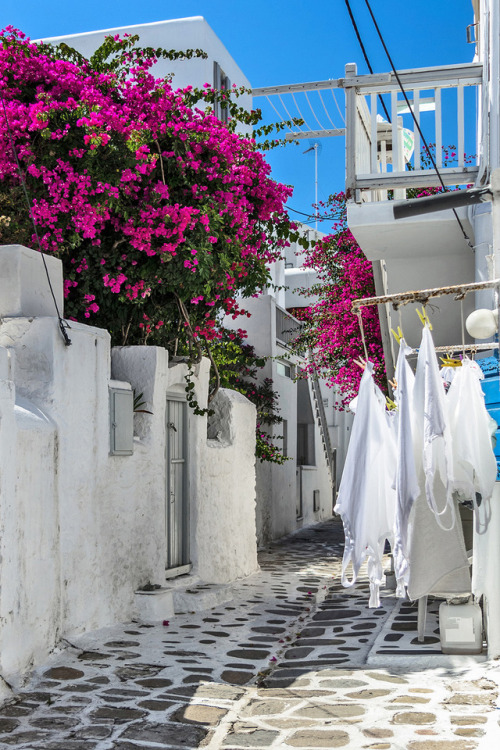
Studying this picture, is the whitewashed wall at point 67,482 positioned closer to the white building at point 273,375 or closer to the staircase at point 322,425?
the white building at point 273,375

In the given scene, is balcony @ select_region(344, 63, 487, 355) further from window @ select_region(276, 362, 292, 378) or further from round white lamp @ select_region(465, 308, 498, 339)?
window @ select_region(276, 362, 292, 378)

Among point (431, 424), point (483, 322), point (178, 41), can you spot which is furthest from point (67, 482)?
point (178, 41)

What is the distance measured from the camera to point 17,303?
24.5 feet

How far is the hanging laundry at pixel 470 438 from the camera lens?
579 cm

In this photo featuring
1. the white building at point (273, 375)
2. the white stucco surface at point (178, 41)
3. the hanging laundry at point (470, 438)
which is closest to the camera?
the hanging laundry at point (470, 438)

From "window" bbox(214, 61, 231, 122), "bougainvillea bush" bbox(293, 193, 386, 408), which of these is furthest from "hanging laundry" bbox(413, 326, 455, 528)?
"window" bbox(214, 61, 231, 122)

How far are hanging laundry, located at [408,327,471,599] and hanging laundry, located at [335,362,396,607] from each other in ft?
0.81

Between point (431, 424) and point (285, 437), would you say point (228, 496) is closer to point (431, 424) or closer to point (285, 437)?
point (431, 424)

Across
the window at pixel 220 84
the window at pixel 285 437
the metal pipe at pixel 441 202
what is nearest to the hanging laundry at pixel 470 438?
the metal pipe at pixel 441 202

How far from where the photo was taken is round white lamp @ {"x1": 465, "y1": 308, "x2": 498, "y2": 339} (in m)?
5.18

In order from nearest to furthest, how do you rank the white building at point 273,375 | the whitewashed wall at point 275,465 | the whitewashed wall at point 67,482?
the whitewashed wall at point 67,482 → the whitewashed wall at point 275,465 → the white building at point 273,375

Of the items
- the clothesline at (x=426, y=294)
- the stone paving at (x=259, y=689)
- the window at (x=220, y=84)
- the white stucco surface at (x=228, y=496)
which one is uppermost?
the window at (x=220, y=84)

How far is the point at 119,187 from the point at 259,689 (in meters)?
5.19

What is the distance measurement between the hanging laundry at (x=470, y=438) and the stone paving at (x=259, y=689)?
145cm
